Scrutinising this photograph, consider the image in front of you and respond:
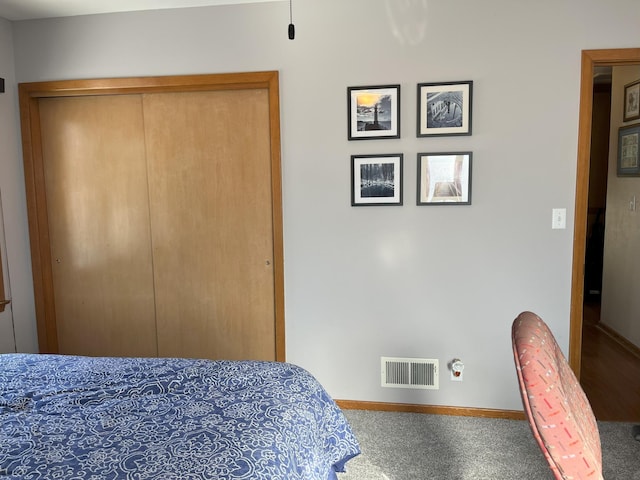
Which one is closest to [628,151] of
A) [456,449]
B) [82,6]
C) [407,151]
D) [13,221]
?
[407,151]

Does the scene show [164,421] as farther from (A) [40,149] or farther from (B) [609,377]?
(B) [609,377]

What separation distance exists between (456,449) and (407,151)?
1636 mm

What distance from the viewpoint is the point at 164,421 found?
1.43m

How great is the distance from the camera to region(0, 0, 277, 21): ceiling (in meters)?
2.66

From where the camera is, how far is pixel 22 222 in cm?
309

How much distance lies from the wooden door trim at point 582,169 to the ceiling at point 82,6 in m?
1.89

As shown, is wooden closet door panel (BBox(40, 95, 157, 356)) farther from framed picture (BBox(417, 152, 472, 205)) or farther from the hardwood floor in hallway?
the hardwood floor in hallway

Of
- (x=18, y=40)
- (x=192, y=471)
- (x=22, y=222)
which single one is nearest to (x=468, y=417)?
(x=192, y=471)

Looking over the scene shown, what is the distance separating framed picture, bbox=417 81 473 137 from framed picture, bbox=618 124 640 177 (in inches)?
75.3

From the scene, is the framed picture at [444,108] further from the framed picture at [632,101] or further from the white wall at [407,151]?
the framed picture at [632,101]

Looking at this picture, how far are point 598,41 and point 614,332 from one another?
104 inches

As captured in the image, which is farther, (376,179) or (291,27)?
(376,179)

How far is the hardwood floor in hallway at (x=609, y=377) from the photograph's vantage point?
2.77m

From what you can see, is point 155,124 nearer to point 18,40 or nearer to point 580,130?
point 18,40
